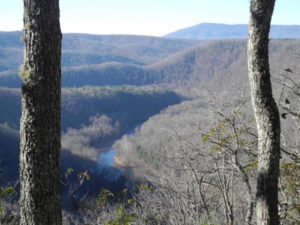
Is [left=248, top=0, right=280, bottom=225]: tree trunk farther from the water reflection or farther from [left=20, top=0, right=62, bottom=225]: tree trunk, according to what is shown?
the water reflection

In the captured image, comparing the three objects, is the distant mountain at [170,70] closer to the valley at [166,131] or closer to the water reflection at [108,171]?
the valley at [166,131]

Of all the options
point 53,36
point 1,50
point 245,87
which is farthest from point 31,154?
point 1,50

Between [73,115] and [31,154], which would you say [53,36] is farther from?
[73,115]

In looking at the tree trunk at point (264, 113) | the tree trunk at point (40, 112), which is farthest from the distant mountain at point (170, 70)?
the tree trunk at point (40, 112)

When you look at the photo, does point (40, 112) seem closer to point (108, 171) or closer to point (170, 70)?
point (108, 171)

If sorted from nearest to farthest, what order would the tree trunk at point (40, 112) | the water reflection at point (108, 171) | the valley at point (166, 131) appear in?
the tree trunk at point (40, 112)
the valley at point (166, 131)
the water reflection at point (108, 171)

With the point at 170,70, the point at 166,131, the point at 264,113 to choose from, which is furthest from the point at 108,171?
the point at 170,70
